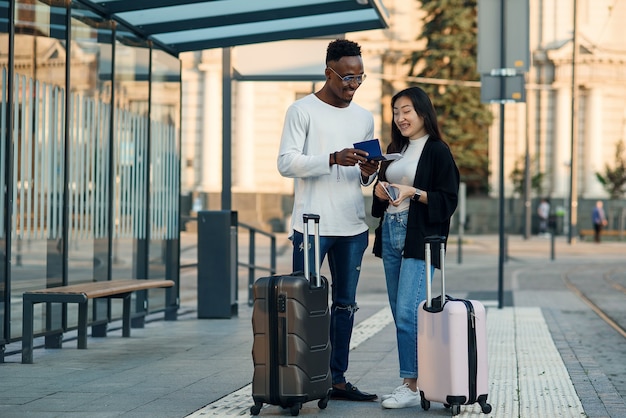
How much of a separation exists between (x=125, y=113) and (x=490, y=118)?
40644 mm

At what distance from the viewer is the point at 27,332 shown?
9.27 metres

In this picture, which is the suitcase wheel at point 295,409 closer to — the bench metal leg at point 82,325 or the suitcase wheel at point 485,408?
the suitcase wheel at point 485,408

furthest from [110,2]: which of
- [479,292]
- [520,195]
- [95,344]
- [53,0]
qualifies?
[520,195]

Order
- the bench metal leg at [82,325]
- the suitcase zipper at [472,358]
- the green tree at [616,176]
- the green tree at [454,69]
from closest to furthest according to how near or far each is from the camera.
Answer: the suitcase zipper at [472,358] → the bench metal leg at [82,325] → the green tree at [616,176] → the green tree at [454,69]

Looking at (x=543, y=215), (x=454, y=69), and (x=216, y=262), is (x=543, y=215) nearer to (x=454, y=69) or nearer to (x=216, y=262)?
(x=454, y=69)

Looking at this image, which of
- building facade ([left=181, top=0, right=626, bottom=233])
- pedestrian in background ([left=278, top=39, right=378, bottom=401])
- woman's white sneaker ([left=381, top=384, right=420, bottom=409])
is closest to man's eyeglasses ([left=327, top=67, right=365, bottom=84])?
pedestrian in background ([left=278, top=39, right=378, bottom=401])

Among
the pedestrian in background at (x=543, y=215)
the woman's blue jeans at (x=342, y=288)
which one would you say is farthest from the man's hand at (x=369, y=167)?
the pedestrian in background at (x=543, y=215)

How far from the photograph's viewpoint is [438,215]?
23.0 ft

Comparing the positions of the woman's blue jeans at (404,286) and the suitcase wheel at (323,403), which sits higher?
the woman's blue jeans at (404,286)

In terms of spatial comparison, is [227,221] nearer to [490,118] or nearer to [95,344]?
[95,344]

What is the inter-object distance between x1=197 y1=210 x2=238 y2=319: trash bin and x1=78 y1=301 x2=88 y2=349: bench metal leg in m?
3.27

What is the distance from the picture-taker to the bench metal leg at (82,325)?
33.7ft

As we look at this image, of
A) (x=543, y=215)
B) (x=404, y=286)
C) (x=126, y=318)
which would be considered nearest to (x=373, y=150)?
(x=404, y=286)

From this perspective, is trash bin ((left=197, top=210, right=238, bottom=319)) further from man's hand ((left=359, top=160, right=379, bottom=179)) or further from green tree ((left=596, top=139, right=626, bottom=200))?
green tree ((left=596, top=139, right=626, bottom=200))
